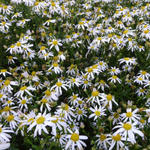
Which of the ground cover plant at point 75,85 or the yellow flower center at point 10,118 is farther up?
the ground cover plant at point 75,85

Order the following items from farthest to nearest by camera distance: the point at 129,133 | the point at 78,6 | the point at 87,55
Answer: the point at 78,6, the point at 87,55, the point at 129,133

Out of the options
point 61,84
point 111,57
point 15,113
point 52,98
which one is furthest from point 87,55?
point 15,113

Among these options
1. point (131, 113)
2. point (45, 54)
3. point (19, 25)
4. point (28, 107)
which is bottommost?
point (28, 107)

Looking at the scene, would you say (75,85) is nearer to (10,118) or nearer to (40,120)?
(10,118)

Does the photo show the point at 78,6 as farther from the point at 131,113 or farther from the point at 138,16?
the point at 131,113

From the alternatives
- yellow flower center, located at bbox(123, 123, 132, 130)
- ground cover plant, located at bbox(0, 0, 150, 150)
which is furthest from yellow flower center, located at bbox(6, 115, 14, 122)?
yellow flower center, located at bbox(123, 123, 132, 130)

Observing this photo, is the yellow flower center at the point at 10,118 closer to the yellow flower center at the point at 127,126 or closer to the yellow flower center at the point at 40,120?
the yellow flower center at the point at 40,120

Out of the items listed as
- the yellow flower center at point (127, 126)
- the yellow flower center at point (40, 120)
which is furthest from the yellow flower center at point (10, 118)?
the yellow flower center at point (127, 126)

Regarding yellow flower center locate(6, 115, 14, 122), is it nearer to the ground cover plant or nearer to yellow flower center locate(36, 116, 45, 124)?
the ground cover plant
